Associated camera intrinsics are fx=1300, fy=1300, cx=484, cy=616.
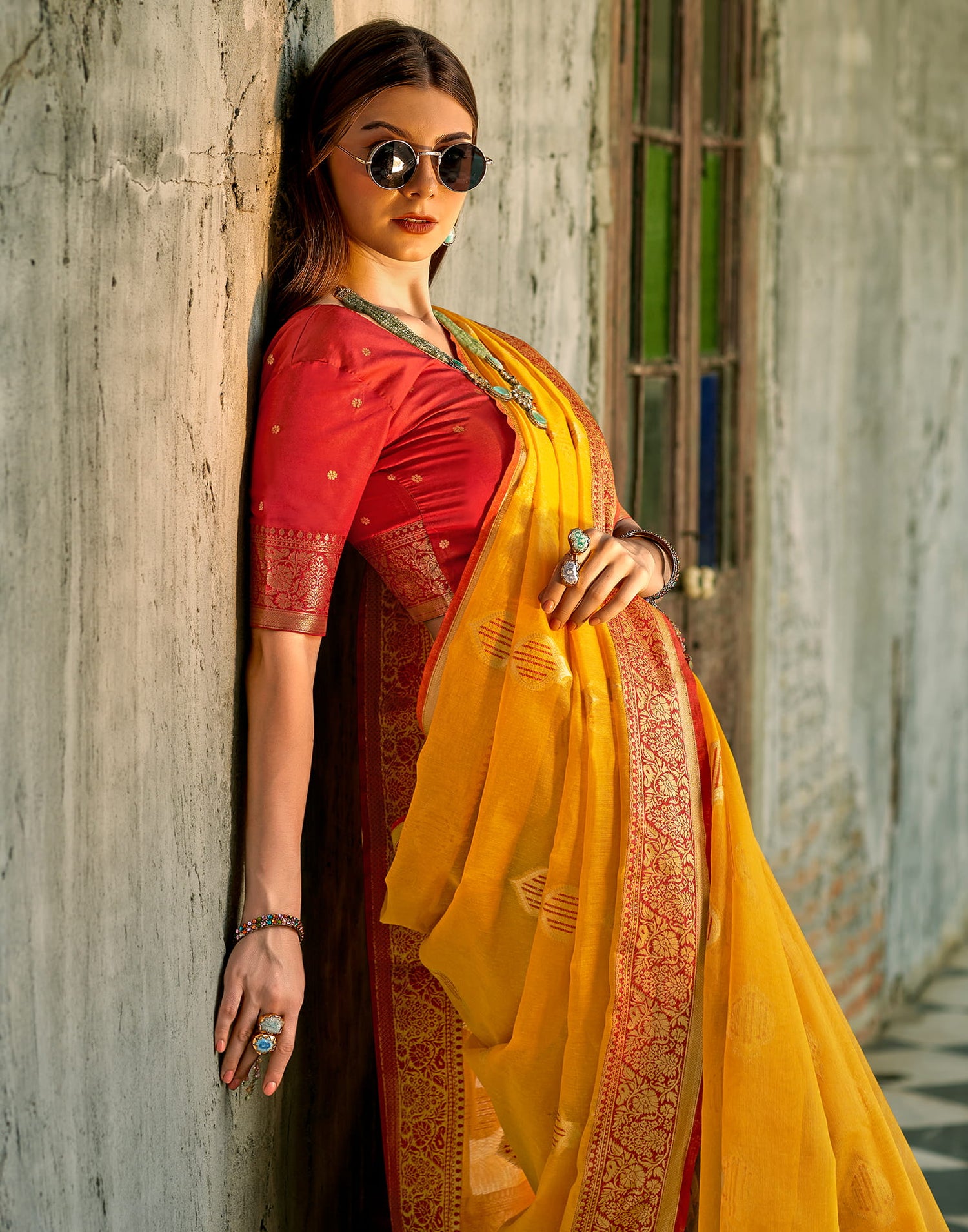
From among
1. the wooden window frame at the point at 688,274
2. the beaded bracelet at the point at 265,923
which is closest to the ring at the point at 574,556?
the beaded bracelet at the point at 265,923

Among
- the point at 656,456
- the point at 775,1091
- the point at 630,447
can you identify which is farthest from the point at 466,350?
the point at 656,456

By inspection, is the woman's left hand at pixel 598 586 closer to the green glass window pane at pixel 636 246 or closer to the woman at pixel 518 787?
the woman at pixel 518 787

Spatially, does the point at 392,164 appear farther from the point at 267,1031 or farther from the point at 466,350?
the point at 267,1031

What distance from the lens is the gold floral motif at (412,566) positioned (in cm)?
148

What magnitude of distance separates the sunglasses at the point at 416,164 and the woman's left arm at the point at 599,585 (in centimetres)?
43

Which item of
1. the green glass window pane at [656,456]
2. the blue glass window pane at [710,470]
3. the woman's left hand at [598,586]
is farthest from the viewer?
the blue glass window pane at [710,470]

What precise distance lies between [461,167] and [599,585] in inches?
20.0

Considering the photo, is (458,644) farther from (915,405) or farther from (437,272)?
(915,405)

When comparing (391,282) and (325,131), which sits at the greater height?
(325,131)

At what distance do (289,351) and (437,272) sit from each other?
550 millimetres

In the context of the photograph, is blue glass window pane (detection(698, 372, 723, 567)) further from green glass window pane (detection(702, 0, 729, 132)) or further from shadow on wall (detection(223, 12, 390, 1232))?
shadow on wall (detection(223, 12, 390, 1232))

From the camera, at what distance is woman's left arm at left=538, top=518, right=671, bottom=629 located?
4.74 feet

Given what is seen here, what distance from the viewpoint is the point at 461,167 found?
1494 mm

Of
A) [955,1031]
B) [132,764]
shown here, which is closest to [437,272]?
[132,764]
